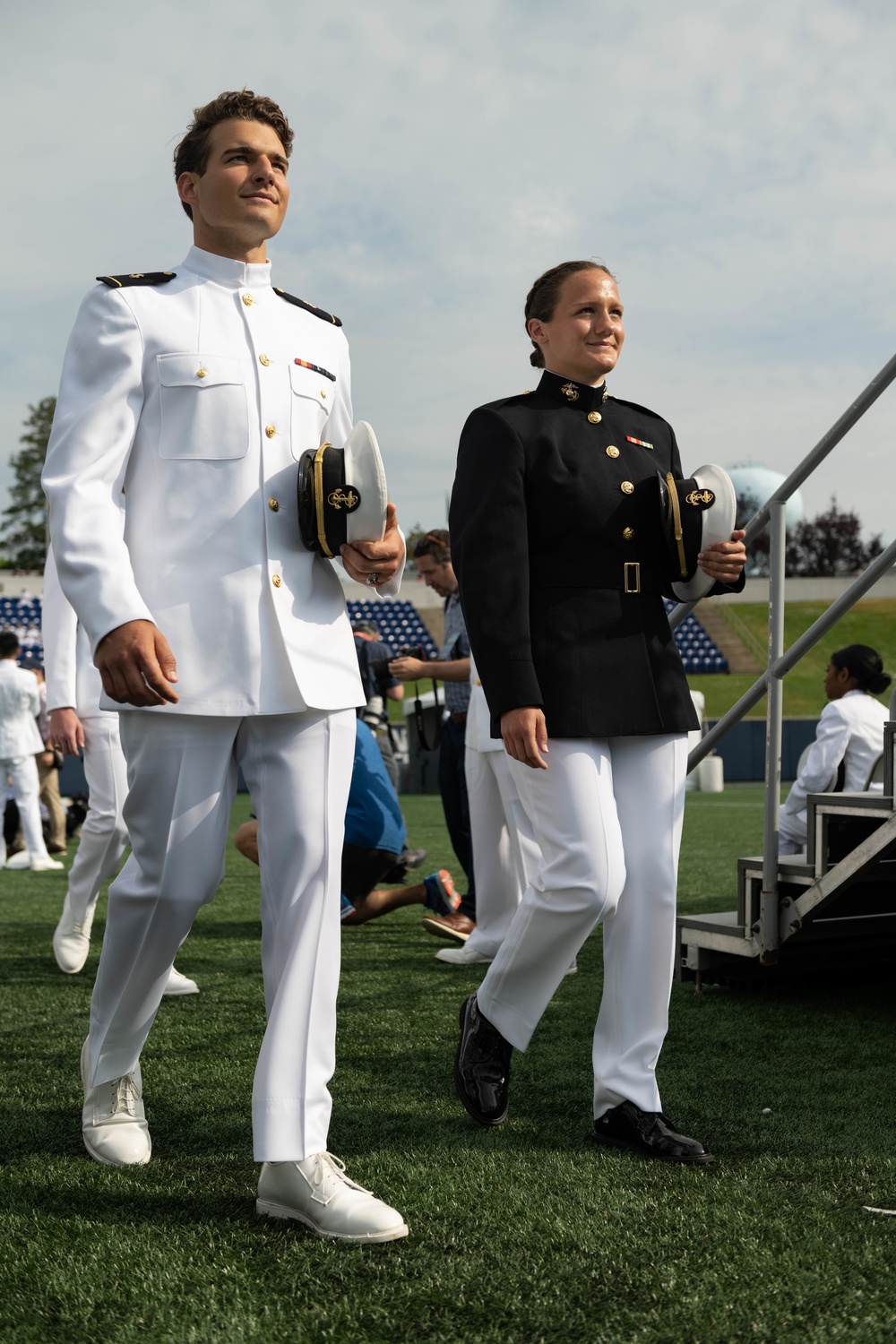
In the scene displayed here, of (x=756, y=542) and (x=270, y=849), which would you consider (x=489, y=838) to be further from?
(x=756, y=542)

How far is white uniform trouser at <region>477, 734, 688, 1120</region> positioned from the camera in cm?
268

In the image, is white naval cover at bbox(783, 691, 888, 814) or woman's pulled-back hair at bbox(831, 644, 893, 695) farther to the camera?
woman's pulled-back hair at bbox(831, 644, 893, 695)

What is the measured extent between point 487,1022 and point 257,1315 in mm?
1090

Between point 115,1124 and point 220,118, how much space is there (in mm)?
2025

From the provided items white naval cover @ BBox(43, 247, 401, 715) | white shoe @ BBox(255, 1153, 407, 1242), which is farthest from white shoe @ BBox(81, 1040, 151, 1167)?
white naval cover @ BBox(43, 247, 401, 715)

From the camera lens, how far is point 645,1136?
8.61 ft

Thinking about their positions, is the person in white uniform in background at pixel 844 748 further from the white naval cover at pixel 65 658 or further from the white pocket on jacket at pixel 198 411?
the white pocket on jacket at pixel 198 411

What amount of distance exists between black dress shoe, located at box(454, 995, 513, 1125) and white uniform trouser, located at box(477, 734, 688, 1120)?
38mm

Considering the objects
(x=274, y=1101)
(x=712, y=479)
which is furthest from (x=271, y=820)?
(x=712, y=479)

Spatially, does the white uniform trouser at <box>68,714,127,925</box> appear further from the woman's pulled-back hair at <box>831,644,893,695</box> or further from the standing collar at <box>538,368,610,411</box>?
the woman's pulled-back hair at <box>831,644,893,695</box>

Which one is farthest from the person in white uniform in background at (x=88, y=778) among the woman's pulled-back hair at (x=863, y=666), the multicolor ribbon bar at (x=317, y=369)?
the woman's pulled-back hair at (x=863, y=666)

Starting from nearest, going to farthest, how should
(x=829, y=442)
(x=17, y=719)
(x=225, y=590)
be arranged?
(x=225, y=590)
(x=829, y=442)
(x=17, y=719)

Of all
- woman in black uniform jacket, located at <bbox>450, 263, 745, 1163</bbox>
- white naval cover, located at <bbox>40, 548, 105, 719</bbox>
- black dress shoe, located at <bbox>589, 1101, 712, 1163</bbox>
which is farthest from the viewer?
white naval cover, located at <bbox>40, 548, 105, 719</bbox>

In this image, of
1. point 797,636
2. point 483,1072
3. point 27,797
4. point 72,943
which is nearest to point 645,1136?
point 483,1072
